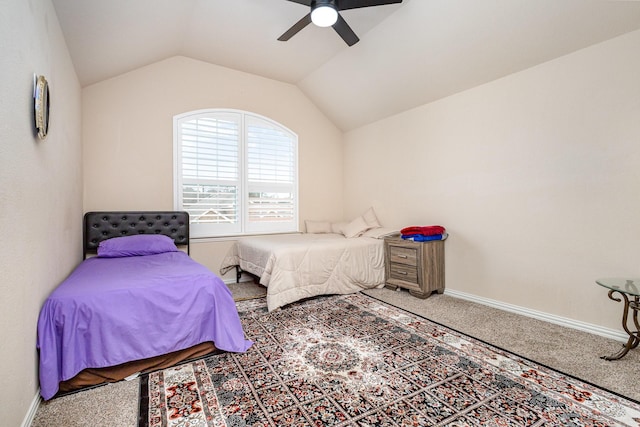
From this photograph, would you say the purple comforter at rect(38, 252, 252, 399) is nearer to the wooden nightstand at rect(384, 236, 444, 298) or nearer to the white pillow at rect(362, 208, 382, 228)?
the wooden nightstand at rect(384, 236, 444, 298)

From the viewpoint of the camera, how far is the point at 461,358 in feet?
7.16

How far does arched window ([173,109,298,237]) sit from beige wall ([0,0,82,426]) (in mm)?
1740

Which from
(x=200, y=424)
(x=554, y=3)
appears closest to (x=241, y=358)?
(x=200, y=424)

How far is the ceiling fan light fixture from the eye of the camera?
238 centimetres

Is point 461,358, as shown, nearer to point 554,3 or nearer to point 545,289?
point 545,289

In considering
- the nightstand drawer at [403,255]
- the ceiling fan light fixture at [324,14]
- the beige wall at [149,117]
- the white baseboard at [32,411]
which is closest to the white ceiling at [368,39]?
the beige wall at [149,117]

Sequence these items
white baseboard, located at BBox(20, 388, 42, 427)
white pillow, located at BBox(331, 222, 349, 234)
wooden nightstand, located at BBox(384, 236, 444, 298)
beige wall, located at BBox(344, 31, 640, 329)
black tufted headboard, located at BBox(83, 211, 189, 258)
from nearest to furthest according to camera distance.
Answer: white baseboard, located at BBox(20, 388, 42, 427) → beige wall, located at BBox(344, 31, 640, 329) → black tufted headboard, located at BBox(83, 211, 189, 258) → wooden nightstand, located at BBox(384, 236, 444, 298) → white pillow, located at BBox(331, 222, 349, 234)

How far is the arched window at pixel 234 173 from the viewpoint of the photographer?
4.19 m

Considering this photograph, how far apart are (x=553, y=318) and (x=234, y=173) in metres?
4.13

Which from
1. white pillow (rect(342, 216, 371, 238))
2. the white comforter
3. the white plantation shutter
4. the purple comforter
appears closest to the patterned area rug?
the purple comforter

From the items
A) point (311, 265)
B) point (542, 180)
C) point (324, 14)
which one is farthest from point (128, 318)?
point (542, 180)

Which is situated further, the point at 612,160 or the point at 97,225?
the point at 97,225

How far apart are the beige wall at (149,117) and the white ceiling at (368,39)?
0.19 meters

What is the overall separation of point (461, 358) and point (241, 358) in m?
1.58
